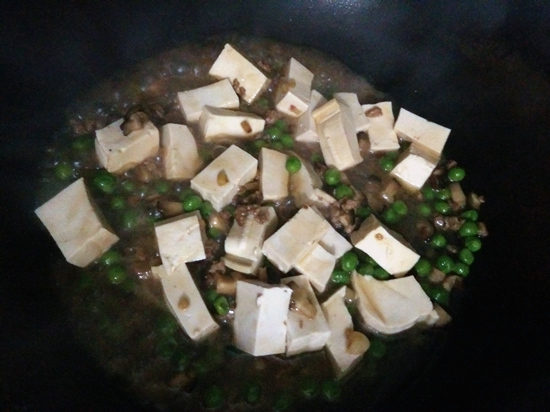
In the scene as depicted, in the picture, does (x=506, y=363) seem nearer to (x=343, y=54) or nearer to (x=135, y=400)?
(x=135, y=400)

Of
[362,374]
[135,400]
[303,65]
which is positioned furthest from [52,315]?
[303,65]

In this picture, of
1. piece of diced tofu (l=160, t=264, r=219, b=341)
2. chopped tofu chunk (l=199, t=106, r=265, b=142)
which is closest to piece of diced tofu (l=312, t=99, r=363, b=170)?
chopped tofu chunk (l=199, t=106, r=265, b=142)

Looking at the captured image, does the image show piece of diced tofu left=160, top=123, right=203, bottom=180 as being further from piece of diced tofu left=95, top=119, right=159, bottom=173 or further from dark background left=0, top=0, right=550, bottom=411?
dark background left=0, top=0, right=550, bottom=411

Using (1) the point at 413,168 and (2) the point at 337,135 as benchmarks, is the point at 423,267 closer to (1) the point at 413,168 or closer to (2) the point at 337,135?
(1) the point at 413,168

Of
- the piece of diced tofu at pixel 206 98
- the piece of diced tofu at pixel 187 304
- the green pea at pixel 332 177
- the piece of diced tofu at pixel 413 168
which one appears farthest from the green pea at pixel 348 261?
the piece of diced tofu at pixel 206 98

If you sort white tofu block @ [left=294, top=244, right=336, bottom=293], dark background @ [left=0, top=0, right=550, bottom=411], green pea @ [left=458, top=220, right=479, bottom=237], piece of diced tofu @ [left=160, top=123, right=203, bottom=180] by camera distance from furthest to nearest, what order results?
green pea @ [left=458, top=220, right=479, bottom=237] → piece of diced tofu @ [left=160, top=123, right=203, bottom=180] → white tofu block @ [left=294, top=244, right=336, bottom=293] → dark background @ [left=0, top=0, right=550, bottom=411]

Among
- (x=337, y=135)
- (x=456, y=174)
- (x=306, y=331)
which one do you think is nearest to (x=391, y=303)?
(x=306, y=331)
